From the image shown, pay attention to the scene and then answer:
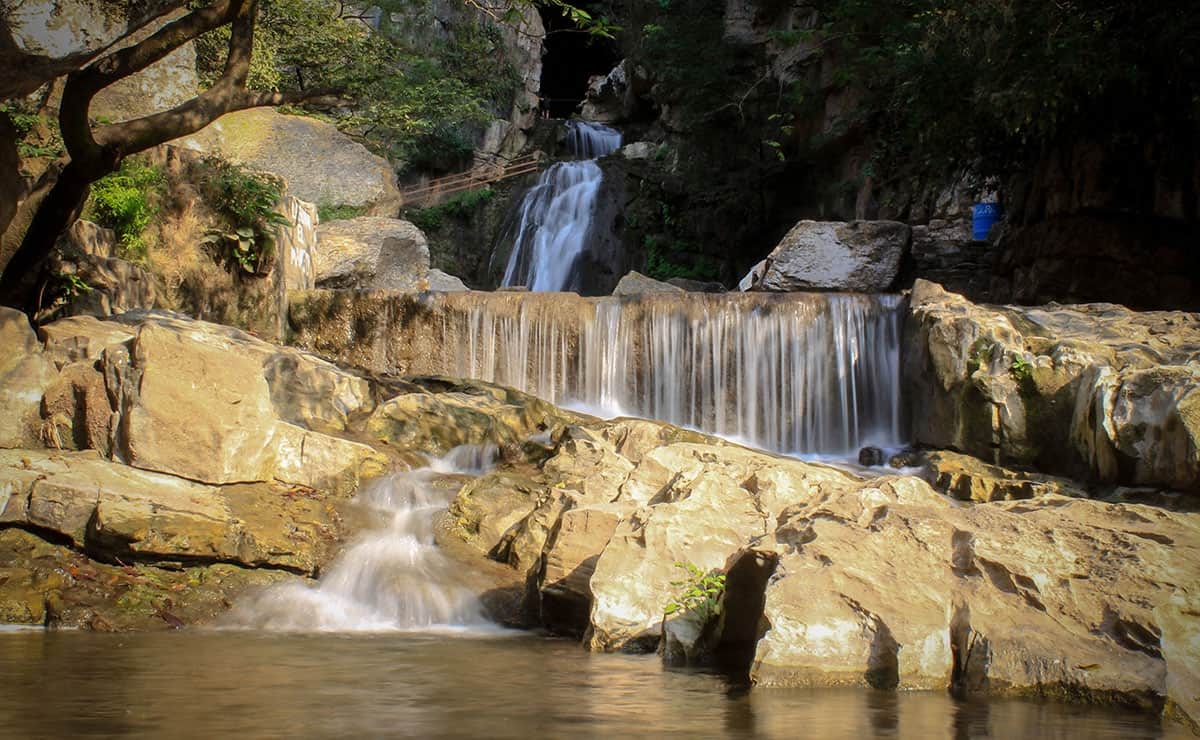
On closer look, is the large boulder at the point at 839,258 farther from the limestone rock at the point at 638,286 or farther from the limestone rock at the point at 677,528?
the limestone rock at the point at 677,528

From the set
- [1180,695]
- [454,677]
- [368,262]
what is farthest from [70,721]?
[368,262]

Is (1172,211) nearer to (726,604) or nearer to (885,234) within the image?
(885,234)

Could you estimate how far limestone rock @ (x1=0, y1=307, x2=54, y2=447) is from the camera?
805 centimetres

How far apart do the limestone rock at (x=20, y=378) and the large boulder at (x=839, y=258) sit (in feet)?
38.4

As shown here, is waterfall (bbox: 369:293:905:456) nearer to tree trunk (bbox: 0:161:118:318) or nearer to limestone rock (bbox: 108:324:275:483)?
tree trunk (bbox: 0:161:118:318)

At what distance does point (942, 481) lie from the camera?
30.5 ft

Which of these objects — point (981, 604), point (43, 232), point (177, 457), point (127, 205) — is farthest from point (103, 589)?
point (127, 205)

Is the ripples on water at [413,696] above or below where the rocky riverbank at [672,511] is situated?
below

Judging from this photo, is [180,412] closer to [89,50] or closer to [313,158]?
[89,50]

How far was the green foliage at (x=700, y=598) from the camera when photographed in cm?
560

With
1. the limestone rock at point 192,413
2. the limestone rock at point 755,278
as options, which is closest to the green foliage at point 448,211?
the limestone rock at point 755,278

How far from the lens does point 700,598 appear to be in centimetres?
563

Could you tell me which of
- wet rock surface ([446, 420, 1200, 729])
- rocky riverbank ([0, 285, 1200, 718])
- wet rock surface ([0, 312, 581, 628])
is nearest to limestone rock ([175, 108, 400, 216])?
rocky riverbank ([0, 285, 1200, 718])

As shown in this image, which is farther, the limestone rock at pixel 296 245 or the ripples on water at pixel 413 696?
the limestone rock at pixel 296 245
